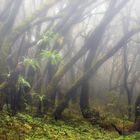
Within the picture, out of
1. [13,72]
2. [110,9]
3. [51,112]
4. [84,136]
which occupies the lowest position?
[84,136]

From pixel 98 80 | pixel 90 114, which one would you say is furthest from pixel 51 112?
pixel 98 80

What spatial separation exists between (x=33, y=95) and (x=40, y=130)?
3.07 metres

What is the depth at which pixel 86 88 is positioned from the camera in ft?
53.7

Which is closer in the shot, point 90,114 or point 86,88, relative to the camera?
point 90,114

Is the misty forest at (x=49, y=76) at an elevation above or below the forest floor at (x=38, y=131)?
above

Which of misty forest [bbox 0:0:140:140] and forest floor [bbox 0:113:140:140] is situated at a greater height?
misty forest [bbox 0:0:140:140]

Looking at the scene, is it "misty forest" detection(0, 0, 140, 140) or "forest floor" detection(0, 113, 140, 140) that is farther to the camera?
"misty forest" detection(0, 0, 140, 140)

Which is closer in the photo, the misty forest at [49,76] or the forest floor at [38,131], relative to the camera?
the forest floor at [38,131]

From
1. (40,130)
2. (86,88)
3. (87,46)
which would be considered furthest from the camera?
(86,88)

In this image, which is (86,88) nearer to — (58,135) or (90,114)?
(90,114)

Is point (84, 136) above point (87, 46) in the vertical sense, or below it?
below

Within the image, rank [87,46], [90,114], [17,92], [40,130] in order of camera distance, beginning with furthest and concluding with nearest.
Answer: [90,114], [87,46], [17,92], [40,130]

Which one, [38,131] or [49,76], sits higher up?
[49,76]

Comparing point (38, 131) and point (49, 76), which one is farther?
point (49, 76)
